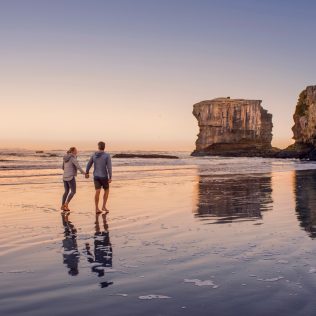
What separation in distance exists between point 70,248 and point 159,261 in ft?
6.19

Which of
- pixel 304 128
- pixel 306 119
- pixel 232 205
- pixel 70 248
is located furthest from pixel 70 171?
pixel 304 128

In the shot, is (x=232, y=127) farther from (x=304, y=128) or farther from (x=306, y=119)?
(x=306, y=119)

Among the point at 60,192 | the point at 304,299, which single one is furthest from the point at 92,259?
the point at 60,192

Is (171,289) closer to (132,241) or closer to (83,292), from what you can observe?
(83,292)

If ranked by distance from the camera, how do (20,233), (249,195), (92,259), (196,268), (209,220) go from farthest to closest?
(249,195) < (209,220) < (20,233) < (92,259) < (196,268)

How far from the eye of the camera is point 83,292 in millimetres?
5336

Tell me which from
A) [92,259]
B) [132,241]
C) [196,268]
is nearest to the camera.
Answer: [196,268]

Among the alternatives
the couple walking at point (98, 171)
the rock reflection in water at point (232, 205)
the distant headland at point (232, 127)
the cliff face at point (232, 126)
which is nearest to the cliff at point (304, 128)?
the distant headland at point (232, 127)

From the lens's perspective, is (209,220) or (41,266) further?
(209,220)

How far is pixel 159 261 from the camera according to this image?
6.88 meters

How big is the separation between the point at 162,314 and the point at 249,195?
13437mm

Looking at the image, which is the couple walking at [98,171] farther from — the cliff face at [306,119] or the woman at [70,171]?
the cliff face at [306,119]

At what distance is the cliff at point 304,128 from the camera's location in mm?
89375

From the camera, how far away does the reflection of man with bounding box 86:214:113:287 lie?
6.57 m
